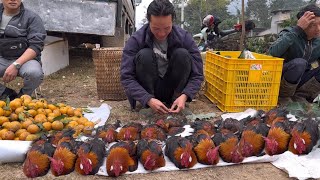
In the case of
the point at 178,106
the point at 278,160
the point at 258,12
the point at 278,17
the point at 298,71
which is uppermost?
the point at 258,12

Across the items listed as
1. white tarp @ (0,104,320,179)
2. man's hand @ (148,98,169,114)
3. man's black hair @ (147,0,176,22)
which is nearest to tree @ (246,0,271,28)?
man's black hair @ (147,0,176,22)

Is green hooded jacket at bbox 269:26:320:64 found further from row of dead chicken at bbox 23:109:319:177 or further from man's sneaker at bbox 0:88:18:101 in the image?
man's sneaker at bbox 0:88:18:101

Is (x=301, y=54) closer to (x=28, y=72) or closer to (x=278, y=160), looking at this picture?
(x=278, y=160)

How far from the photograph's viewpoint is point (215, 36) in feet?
36.4

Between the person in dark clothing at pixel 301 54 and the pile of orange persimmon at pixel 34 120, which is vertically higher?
the person in dark clothing at pixel 301 54

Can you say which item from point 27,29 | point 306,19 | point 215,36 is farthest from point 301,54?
point 215,36

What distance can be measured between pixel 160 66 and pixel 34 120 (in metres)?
1.40

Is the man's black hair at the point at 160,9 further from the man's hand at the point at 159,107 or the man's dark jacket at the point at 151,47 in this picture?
the man's hand at the point at 159,107

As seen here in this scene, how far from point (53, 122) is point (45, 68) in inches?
128

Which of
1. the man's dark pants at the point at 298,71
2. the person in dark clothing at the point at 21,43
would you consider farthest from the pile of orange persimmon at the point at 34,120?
the man's dark pants at the point at 298,71

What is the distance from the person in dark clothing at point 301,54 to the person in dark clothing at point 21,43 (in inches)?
108

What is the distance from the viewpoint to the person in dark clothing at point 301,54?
3900 millimetres

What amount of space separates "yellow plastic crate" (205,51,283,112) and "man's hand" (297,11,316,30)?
48 cm

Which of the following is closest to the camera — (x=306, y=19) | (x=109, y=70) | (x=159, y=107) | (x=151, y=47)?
(x=159, y=107)
